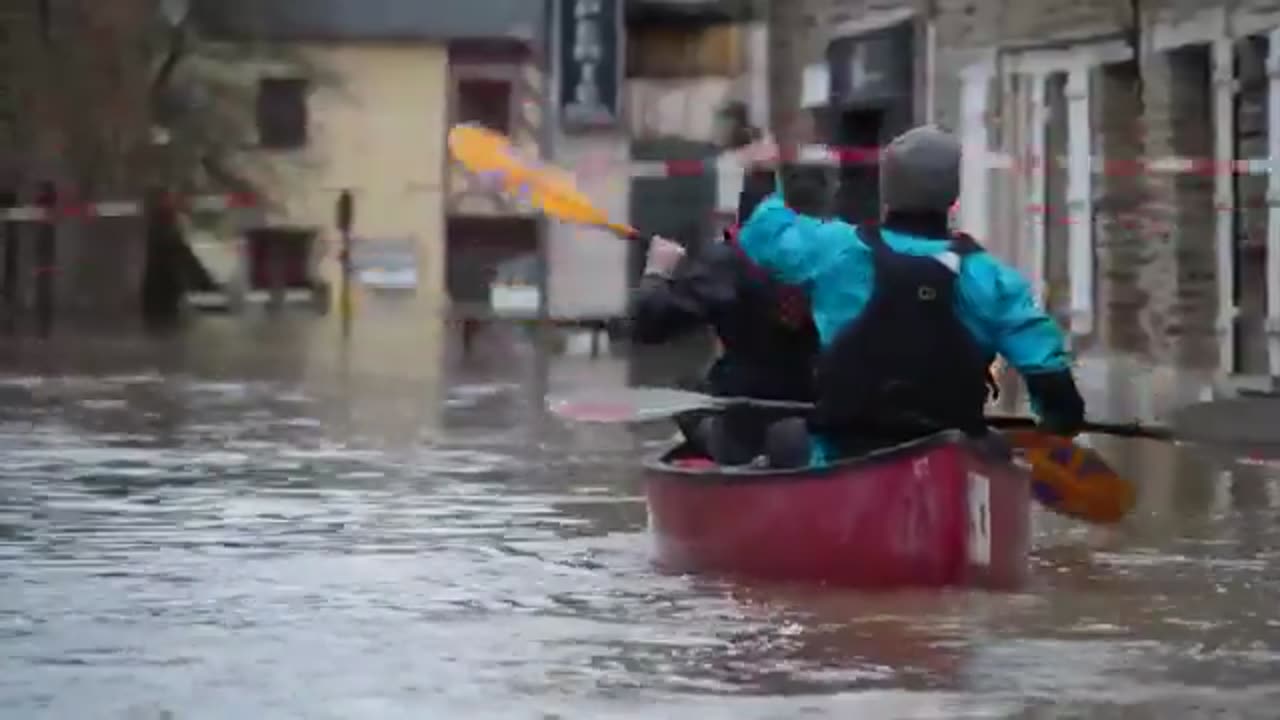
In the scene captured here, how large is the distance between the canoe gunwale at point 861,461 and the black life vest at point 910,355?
0.12m

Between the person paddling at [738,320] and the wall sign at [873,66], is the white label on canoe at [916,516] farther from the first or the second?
the wall sign at [873,66]

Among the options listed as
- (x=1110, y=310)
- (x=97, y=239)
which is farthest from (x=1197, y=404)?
(x=97, y=239)

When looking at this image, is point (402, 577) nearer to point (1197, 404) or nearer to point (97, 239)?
point (1197, 404)

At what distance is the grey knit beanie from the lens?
10203mm

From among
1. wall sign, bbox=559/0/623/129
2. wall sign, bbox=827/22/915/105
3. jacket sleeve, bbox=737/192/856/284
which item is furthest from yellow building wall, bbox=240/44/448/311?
jacket sleeve, bbox=737/192/856/284

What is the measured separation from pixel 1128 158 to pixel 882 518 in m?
15.0

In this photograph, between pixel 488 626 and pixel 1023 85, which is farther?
pixel 1023 85

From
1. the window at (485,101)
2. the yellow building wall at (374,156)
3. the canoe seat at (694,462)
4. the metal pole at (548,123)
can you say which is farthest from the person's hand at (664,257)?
the window at (485,101)

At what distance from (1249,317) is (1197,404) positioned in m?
4.12

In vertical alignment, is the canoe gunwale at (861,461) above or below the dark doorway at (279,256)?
below

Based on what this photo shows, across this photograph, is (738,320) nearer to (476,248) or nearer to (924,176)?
(924,176)

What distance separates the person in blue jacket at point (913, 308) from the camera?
10133 millimetres

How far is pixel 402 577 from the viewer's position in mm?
11156

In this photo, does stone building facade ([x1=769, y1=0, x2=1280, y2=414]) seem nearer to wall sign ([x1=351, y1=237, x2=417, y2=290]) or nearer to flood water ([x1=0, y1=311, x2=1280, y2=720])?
flood water ([x1=0, y1=311, x2=1280, y2=720])
